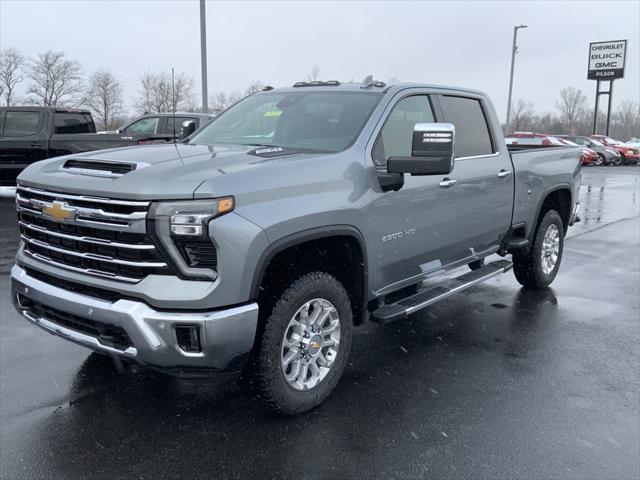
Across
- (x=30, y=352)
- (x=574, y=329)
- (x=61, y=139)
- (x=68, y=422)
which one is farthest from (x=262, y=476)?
(x=61, y=139)

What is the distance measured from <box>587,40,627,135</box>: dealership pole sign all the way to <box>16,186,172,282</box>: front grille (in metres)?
53.7

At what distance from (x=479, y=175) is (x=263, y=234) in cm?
254

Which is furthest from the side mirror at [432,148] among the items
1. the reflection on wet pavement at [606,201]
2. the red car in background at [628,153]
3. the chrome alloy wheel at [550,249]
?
the red car in background at [628,153]

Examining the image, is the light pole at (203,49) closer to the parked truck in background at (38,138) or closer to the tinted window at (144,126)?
the tinted window at (144,126)

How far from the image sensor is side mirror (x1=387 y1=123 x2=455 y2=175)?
3617 mm

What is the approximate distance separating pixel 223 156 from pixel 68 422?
70.0 inches

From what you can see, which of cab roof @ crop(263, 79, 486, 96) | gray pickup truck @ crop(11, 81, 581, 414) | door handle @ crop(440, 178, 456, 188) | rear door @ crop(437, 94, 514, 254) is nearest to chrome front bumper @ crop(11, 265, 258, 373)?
gray pickup truck @ crop(11, 81, 581, 414)

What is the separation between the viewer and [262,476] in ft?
9.74

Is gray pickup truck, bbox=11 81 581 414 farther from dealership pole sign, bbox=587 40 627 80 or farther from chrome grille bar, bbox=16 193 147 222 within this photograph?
dealership pole sign, bbox=587 40 627 80

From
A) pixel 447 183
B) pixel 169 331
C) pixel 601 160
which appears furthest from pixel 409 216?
pixel 601 160

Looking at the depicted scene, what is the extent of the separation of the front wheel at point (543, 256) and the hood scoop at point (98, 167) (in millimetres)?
4414

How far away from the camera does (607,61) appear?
4953cm

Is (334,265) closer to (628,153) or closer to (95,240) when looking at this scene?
(95,240)

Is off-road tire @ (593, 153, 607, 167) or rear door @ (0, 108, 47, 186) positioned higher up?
rear door @ (0, 108, 47, 186)
